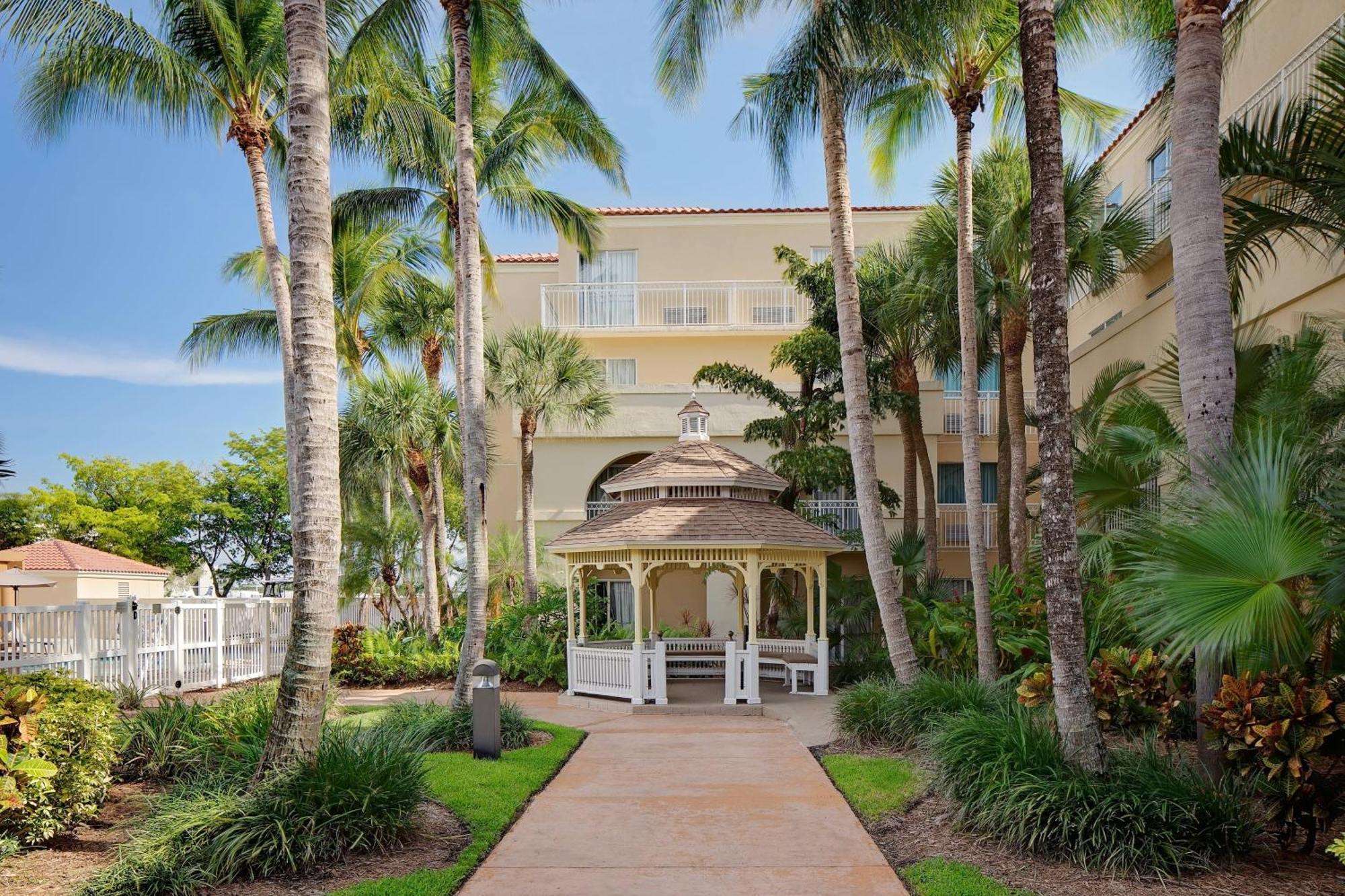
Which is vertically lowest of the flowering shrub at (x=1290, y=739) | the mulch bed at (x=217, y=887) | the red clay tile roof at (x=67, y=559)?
the mulch bed at (x=217, y=887)

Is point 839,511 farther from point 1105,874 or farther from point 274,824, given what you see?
point 274,824

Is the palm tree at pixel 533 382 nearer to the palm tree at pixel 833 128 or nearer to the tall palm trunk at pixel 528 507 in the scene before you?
the tall palm trunk at pixel 528 507

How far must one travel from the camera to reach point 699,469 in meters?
17.1

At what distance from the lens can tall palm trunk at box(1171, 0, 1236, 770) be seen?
781 centimetres

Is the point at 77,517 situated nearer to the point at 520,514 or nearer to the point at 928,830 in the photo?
the point at 520,514

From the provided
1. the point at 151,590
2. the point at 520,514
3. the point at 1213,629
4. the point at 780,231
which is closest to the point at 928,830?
the point at 1213,629

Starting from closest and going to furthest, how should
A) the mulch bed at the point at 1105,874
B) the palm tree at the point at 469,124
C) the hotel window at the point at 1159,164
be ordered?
the mulch bed at the point at 1105,874 → the palm tree at the point at 469,124 → the hotel window at the point at 1159,164

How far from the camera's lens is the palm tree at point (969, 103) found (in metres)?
12.4

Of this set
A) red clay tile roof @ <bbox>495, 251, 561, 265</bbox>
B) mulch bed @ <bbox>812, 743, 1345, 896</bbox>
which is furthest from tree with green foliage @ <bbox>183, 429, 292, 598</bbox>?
mulch bed @ <bbox>812, 743, 1345, 896</bbox>

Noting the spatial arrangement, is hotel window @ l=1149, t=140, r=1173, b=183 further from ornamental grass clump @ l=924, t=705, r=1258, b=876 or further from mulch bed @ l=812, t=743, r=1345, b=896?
mulch bed @ l=812, t=743, r=1345, b=896

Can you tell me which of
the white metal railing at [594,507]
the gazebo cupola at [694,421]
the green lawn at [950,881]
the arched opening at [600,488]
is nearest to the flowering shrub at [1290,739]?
the green lawn at [950,881]

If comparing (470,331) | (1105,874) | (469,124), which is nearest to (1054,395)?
(1105,874)

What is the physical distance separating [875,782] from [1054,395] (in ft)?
14.0

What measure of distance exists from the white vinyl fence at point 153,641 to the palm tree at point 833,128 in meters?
9.68
